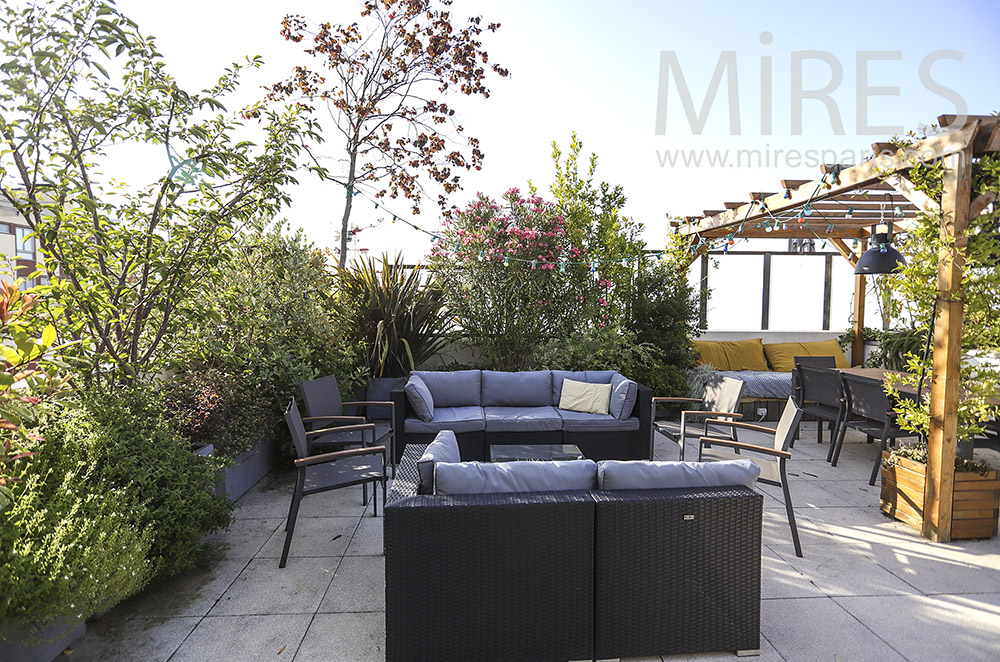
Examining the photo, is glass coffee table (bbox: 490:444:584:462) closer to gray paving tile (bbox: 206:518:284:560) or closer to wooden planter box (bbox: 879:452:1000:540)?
gray paving tile (bbox: 206:518:284:560)

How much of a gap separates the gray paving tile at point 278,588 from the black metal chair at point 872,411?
13.5ft

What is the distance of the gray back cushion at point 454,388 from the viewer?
5059 mm

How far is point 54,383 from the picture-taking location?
9.25ft

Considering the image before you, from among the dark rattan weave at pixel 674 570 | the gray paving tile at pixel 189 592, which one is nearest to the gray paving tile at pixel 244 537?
the gray paving tile at pixel 189 592

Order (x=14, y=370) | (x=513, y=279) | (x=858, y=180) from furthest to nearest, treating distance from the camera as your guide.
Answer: (x=513, y=279) < (x=858, y=180) < (x=14, y=370)

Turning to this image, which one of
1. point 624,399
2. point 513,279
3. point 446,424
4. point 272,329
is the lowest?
point 446,424

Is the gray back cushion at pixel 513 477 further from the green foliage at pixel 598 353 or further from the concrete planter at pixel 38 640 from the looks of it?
the green foliage at pixel 598 353

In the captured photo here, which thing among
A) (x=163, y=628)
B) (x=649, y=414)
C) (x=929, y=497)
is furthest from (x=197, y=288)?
(x=929, y=497)

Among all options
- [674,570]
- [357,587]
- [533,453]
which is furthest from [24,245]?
[674,570]

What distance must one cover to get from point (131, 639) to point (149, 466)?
2.41 feet

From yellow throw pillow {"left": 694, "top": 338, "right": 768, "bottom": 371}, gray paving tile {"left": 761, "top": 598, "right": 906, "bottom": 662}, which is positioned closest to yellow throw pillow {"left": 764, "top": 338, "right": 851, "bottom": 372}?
yellow throw pillow {"left": 694, "top": 338, "right": 768, "bottom": 371}

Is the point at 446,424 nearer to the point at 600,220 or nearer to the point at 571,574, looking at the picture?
the point at 571,574

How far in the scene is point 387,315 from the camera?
6.30 meters

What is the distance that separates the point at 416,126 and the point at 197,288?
415cm
